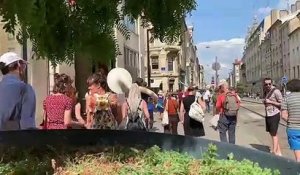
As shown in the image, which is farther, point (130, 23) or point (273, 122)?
point (273, 122)

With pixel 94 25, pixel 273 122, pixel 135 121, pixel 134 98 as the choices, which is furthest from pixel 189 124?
pixel 94 25

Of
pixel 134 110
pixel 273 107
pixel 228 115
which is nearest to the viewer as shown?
pixel 134 110

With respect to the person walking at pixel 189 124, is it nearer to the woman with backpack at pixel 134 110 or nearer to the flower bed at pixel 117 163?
the woman with backpack at pixel 134 110

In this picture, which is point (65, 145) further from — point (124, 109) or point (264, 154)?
point (124, 109)

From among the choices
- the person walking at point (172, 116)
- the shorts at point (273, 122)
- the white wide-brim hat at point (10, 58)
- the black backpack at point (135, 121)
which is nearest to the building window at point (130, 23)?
the white wide-brim hat at point (10, 58)

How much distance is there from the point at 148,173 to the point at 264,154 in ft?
3.13

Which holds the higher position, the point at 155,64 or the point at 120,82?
the point at 155,64

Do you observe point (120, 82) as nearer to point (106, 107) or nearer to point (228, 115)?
point (106, 107)

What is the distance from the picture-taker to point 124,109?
823 cm

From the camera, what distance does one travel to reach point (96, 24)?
3.54 m

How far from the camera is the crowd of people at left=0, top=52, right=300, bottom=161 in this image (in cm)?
464

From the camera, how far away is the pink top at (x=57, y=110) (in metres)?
7.21

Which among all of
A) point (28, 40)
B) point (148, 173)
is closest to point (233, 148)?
point (148, 173)

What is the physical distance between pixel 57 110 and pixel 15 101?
2.62 meters
